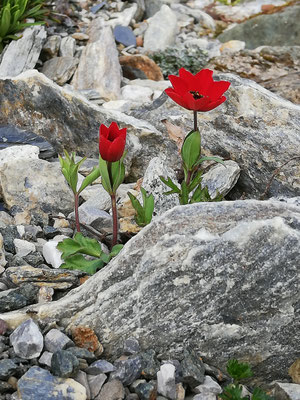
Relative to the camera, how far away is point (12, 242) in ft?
10.3

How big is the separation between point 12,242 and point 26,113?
1.48 metres

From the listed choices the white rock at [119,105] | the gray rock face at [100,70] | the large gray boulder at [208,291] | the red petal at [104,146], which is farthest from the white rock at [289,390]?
the gray rock face at [100,70]

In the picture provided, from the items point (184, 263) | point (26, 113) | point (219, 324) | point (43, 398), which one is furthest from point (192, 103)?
point (26, 113)

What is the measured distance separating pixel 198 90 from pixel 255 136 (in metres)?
1.04

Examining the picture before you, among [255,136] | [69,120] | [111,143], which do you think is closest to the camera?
[111,143]

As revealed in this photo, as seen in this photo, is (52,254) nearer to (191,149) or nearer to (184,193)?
(184,193)

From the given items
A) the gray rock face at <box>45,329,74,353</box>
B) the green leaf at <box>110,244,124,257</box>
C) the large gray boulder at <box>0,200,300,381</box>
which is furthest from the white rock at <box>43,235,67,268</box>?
the gray rock face at <box>45,329,74,353</box>

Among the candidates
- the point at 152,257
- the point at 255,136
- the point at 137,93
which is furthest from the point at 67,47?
the point at 152,257

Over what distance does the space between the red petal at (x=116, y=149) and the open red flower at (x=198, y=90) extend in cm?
36

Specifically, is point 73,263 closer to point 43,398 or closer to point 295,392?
point 43,398

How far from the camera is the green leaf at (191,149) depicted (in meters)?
2.94

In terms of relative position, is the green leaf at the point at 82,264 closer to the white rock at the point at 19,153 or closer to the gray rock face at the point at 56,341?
the gray rock face at the point at 56,341

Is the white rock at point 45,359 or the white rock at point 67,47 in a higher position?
the white rock at point 45,359

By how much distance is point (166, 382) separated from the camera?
2.18 m
